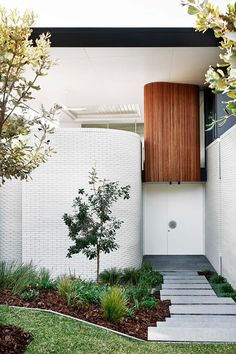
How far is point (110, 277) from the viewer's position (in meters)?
10.6

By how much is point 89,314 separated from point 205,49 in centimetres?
713

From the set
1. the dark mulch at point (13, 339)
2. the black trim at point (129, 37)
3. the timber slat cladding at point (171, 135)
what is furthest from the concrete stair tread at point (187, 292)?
the black trim at point (129, 37)

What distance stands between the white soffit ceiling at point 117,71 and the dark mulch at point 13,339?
24.7 feet

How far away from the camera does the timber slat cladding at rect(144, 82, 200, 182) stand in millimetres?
13953

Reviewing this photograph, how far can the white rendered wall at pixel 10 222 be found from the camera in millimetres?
11594

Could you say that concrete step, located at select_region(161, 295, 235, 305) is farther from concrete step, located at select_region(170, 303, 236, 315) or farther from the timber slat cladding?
the timber slat cladding

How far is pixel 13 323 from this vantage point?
5.68m

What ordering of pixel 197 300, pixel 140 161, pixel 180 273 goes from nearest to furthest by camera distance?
pixel 197 300 < pixel 180 273 < pixel 140 161

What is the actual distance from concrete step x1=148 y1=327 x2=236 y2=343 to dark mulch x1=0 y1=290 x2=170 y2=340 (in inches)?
7.2

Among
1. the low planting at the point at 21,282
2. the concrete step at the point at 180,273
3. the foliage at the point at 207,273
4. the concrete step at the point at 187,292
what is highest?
the low planting at the point at 21,282

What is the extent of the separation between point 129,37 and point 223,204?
4.60 meters

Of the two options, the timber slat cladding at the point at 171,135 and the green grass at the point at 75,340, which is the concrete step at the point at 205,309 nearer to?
the green grass at the point at 75,340

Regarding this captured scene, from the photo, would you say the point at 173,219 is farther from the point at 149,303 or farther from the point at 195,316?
the point at 195,316

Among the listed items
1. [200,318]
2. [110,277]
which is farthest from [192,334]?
[110,277]
